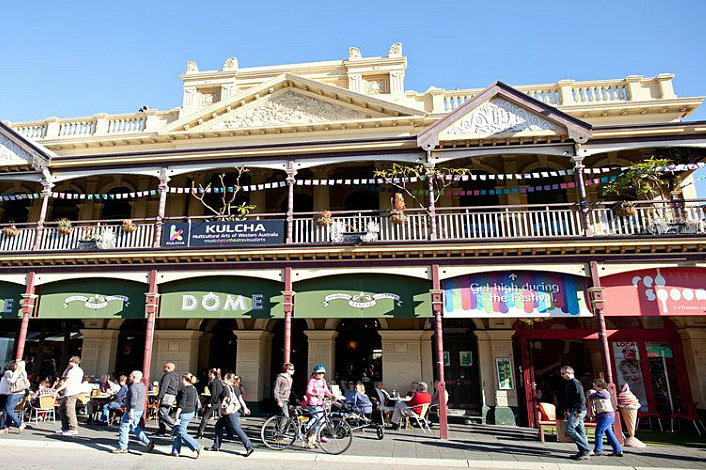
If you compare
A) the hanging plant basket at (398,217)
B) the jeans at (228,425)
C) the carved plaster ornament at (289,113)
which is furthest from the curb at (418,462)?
the carved plaster ornament at (289,113)

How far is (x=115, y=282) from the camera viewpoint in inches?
549

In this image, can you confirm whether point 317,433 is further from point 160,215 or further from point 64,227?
point 64,227

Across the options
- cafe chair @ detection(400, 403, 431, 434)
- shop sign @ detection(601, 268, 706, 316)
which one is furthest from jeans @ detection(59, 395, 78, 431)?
shop sign @ detection(601, 268, 706, 316)

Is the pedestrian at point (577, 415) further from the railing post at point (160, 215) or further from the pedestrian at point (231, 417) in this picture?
the railing post at point (160, 215)

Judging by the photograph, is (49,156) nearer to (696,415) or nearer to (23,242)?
(23,242)

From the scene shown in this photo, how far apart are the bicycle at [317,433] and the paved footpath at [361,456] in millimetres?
211

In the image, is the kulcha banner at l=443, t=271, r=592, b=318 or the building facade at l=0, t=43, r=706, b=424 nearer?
the kulcha banner at l=443, t=271, r=592, b=318

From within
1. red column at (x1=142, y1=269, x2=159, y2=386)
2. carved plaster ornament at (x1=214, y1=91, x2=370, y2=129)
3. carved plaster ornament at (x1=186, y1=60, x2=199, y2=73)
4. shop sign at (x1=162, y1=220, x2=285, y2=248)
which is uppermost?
carved plaster ornament at (x1=186, y1=60, x2=199, y2=73)

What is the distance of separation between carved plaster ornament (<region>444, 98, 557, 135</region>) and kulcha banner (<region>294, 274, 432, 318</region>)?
449cm

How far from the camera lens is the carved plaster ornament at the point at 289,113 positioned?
17.1m

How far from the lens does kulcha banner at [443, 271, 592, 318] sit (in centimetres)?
1229

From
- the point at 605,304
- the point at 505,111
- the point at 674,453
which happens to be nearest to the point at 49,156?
the point at 505,111

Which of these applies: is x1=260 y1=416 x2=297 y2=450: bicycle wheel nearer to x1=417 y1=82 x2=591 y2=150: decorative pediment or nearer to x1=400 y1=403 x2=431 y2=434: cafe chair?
x1=400 y1=403 x2=431 y2=434: cafe chair

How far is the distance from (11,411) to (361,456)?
25.6 feet
